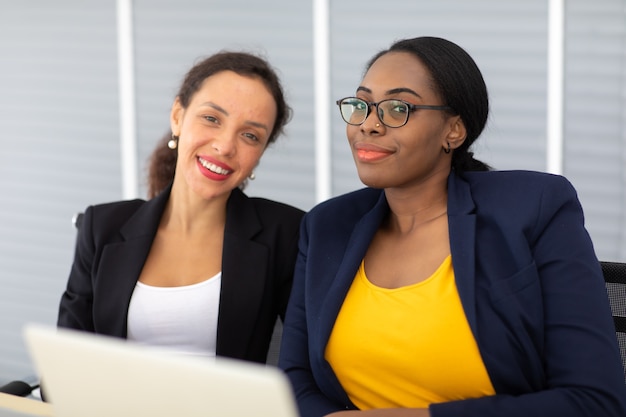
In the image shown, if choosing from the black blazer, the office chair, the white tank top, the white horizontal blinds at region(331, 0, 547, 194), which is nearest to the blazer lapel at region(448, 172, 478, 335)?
the office chair

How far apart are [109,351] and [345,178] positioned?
2879 millimetres

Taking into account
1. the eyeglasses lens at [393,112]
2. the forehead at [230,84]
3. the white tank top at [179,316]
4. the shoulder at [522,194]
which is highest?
the forehead at [230,84]

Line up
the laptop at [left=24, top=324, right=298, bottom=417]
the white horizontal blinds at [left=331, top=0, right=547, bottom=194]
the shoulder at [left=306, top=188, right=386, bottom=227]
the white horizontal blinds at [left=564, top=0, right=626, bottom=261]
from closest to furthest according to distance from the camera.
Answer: the laptop at [left=24, top=324, right=298, bottom=417]
the shoulder at [left=306, top=188, right=386, bottom=227]
the white horizontal blinds at [left=564, top=0, right=626, bottom=261]
the white horizontal blinds at [left=331, top=0, right=547, bottom=194]

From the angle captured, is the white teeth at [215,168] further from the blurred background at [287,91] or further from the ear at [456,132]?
the blurred background at [287,91]

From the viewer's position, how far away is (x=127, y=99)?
→ 4250 mm

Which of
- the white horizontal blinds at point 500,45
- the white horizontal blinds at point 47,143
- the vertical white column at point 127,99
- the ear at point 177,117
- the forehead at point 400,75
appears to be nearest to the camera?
the forehead at point 400,75

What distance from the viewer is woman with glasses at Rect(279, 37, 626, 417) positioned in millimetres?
1671

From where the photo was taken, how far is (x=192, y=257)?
2227 millimetres

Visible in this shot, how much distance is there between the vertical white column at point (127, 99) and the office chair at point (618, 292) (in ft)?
9.14

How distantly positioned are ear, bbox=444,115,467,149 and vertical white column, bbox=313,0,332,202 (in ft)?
6.36

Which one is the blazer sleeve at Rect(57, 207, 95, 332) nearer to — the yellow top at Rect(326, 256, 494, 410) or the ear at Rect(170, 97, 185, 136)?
the ear at Rect(170, 97, 185, 136)

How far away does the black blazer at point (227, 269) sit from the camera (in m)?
2.14

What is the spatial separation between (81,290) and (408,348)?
0.90m

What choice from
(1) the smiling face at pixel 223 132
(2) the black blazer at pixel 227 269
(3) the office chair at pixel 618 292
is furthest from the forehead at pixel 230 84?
(3) the office chair at pixel 618 292
